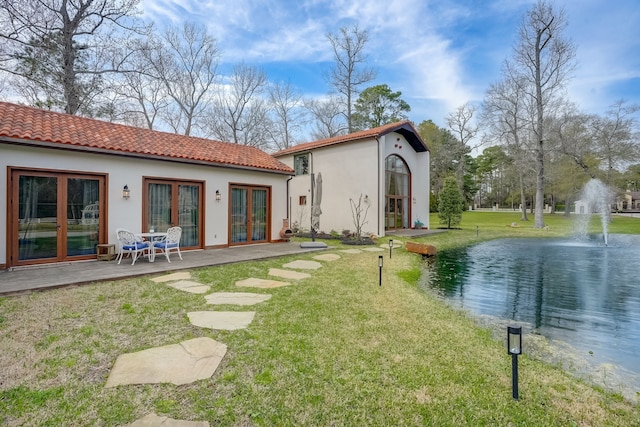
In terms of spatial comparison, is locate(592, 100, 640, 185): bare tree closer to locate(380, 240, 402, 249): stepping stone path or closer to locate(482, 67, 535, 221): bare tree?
locate(482, 67, 535, 221): bare tree

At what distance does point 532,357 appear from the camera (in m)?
3.32

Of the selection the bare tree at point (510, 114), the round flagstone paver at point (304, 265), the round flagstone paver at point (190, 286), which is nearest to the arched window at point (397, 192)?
the round flagstone paver at point (304, 265)

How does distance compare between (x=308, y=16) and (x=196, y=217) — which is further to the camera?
(x=308, y=16)

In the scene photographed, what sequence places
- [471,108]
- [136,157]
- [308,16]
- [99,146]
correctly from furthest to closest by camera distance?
[471,108], [308,16], [136,157], [99,146]

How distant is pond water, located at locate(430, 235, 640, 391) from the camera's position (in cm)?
386

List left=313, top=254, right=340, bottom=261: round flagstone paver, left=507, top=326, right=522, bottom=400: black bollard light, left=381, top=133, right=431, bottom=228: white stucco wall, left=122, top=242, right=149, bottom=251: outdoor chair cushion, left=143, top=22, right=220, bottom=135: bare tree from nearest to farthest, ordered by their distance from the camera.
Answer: left=507, top=326, right=522, bottom=400: black bollard light, left=122, top=242, right=149, bottom=251: outdoor chair cushion, left=313, top=254, right=340, bottom=261: round flagstone paver, left=381, top=133, right=431, bottom=228: white stucco wall, left=143, top=22, right=220, bottom=135: bare tree

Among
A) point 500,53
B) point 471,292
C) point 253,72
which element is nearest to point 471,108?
point 500,53

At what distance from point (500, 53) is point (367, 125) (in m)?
11.7

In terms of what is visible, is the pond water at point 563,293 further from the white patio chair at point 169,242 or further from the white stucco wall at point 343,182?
the white patio chair at point 169,242

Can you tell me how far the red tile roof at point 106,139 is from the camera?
22.5ft

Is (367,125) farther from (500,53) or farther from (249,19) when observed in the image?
(249,19)

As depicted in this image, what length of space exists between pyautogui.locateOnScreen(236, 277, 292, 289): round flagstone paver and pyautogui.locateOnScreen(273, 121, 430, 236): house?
7174 millimetres

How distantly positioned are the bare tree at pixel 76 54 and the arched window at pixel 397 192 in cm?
1220

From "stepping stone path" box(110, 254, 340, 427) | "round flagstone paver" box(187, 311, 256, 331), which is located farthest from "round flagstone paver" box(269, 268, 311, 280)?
"round flagstone paver" box(187, 311, 256, 331)
